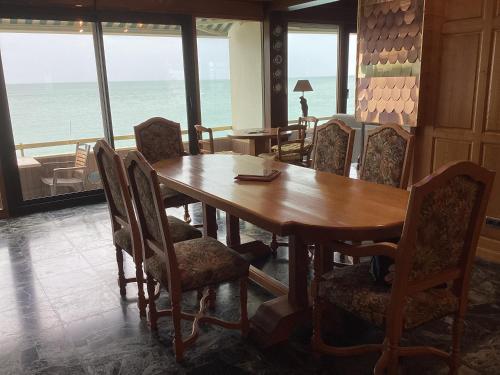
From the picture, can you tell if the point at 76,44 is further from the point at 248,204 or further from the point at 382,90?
the point at 248,204

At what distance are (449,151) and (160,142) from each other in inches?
99.9

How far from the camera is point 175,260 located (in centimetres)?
205

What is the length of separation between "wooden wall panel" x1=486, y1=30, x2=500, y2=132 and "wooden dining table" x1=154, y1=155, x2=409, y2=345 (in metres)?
1.35

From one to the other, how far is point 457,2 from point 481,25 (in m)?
0.29

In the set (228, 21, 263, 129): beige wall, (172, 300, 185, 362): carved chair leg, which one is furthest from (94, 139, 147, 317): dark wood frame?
(228, 21, 263, 129): beige wall

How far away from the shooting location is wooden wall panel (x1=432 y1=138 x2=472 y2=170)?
3.44m

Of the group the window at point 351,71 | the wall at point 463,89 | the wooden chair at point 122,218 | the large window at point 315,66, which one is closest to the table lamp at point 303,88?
the large window at point 315,66

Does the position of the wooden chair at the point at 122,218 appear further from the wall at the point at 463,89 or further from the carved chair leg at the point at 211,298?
the wall at the point at 463,89

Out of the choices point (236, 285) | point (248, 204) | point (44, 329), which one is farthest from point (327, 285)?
point (44, 329)

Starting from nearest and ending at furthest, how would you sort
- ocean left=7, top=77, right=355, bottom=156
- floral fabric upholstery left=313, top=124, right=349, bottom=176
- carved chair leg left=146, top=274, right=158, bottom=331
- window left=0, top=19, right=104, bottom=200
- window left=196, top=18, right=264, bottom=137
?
carved chair leg left=146, top=274, right=158, bottom=331 < floral fabric upholstery left=313, top=124, right=349, bottom=176 < window left=0, top=19, right=104, bottom=200 < ocean left=7, top=77, right=355, bottom=156 < window left=196, top=18, right=264, bottom=137

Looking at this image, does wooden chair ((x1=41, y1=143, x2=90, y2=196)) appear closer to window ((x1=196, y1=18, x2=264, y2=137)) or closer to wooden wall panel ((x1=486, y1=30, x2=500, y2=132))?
window ((x1=196, y1=18, x2=264, y2=137))

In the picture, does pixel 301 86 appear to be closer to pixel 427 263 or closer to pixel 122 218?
pixel 122 218

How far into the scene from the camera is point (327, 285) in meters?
2.01

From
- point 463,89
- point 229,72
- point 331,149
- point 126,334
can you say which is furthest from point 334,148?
point 229,72
